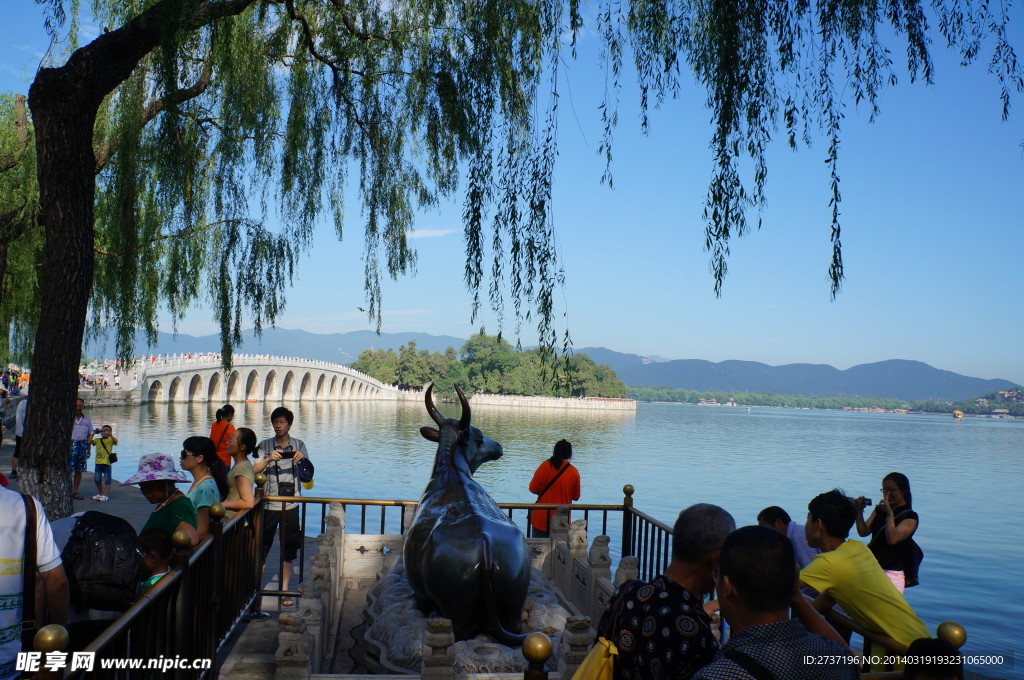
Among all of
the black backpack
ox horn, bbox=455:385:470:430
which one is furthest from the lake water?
the black backpack

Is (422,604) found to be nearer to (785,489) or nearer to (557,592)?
(557,592)

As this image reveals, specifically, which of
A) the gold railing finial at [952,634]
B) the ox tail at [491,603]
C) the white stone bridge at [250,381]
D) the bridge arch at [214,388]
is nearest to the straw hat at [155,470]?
the ox tail at [491,603]

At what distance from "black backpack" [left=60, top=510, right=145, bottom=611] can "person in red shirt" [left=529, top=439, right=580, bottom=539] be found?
15.5 feet

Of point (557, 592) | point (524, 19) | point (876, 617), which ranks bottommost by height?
point (557, 592)

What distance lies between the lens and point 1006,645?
428 inches

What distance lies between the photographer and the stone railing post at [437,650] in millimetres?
3340

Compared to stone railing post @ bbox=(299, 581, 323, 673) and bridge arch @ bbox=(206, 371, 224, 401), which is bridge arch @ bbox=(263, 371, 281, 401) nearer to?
bridge arch @ bbox=(206, 371, 224, 401)

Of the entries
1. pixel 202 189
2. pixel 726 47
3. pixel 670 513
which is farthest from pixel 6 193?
pixel 670 513

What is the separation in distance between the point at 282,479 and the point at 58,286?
223 cm

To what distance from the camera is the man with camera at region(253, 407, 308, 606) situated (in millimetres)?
6281

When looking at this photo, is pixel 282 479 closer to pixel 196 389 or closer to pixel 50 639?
pixel 50 639

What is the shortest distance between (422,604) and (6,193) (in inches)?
340

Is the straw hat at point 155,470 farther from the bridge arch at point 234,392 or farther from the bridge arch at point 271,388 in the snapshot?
the bridge arch at point 271,388

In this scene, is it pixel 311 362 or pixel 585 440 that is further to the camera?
pixel 311 362
